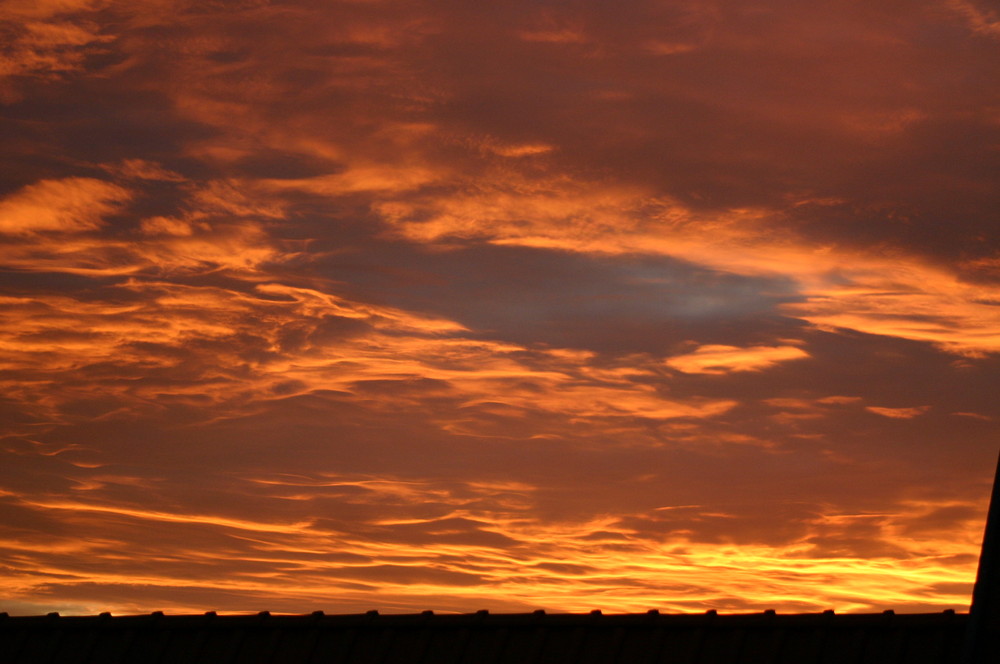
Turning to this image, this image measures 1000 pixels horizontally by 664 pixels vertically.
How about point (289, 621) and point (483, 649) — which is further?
→ point (289, 621)

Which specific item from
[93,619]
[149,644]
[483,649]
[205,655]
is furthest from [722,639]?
[93,619]

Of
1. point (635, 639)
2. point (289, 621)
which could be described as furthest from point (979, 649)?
point (289, 621)

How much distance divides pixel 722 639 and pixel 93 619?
16.0 m

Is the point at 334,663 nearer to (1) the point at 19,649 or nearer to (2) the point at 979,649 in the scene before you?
(1) the point at 19,649

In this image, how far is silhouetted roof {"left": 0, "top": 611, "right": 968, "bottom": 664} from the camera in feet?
59.6

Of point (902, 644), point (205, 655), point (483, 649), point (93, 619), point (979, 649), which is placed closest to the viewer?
point (979, 649)

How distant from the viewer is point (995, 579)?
15.1 m

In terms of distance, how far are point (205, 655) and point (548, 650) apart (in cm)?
854

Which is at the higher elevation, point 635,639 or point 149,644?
point 635,639

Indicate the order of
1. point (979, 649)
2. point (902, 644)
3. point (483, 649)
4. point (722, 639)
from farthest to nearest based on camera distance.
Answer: point (483, 649) < point (722, 639) < point (902, 644) < point (979, 649)

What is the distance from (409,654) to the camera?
2141 centimetres

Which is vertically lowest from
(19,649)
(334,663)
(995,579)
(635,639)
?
(19,649)

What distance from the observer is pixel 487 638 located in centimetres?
2112

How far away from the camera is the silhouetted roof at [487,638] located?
18.2m
